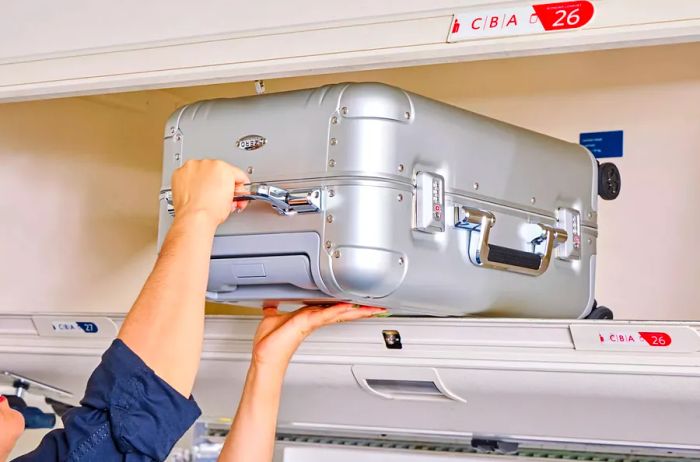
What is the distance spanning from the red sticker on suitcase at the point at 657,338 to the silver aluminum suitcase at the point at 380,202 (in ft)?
0.95

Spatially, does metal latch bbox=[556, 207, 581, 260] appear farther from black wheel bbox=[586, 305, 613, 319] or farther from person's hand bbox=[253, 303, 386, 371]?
person's hand bbox=[253, 303, 386, 371]

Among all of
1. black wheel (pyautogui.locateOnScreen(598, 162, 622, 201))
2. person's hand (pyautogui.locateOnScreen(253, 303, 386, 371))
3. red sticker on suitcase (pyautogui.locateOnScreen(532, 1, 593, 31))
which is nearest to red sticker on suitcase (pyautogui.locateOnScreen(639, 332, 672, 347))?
black wheel (pyautogui.locateOnScreen(598, 162, 622, 201))

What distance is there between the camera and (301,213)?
231 cm

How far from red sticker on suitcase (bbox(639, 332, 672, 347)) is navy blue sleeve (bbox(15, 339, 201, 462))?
1.17 meters

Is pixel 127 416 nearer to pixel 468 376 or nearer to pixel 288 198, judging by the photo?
pixel 288 198

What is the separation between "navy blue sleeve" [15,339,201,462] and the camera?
192cm

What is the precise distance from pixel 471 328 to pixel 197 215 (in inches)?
35.2

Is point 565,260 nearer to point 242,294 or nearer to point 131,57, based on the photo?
point 242,294

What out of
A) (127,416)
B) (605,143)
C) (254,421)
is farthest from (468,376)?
(127,416)

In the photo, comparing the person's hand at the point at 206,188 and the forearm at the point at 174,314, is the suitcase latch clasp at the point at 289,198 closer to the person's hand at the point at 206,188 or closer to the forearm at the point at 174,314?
the person's hand at the point at 206,188

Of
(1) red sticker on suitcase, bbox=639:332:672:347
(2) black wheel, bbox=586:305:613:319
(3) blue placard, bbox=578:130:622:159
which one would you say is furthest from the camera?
(3) blue placard, bbox=578:130:622:159

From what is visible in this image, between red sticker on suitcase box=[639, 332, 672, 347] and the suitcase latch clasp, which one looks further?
red sticker on suitcase box=[639, 332, 672, 347]

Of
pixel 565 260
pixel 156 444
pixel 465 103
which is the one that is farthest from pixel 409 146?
pixel 465 103

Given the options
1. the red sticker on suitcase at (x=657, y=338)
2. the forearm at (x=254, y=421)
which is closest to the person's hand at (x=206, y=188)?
the forearm at (x=254, y=421)
